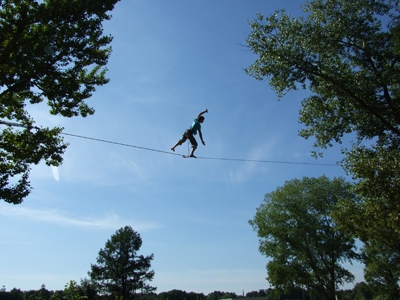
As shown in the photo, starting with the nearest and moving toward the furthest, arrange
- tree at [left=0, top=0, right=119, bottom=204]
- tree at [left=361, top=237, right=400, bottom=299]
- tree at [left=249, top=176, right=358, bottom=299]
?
tree at [left=0, top=0, right=119, bottom=204] → tree at [left=249, top=176, right=358, bottom=299] → tree at [left=361, top=237, right=400, bottom=299]

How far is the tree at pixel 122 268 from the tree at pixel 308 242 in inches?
852

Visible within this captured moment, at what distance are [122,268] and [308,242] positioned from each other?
2679 cm

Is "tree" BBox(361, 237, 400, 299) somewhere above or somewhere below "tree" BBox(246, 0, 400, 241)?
below

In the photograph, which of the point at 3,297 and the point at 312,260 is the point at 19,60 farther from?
the point at 3,297

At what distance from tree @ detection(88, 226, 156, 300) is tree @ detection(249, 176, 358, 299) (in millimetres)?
21650

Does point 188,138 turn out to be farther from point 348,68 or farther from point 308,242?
point 308,242

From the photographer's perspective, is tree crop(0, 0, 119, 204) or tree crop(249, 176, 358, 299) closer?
tree crop(0, 0, 119, 204)

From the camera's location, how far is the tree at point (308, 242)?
29391mm

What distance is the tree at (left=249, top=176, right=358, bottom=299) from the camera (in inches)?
1157

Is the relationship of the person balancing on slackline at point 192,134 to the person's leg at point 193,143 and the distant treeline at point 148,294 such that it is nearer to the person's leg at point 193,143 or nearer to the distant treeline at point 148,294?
the person's leg at point 193,143

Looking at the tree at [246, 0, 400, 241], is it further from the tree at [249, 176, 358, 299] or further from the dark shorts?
the tree at [249, 176, 358, 299]

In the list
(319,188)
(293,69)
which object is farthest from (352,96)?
(319,188)

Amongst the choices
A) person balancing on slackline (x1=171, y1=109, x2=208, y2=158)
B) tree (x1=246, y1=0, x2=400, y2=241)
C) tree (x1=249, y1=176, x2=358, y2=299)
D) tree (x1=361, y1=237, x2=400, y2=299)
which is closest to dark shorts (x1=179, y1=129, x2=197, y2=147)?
person balancing on slackline (x1=171, y1=109, x2=208, y2=158)

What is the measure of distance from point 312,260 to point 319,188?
6.80 metres
